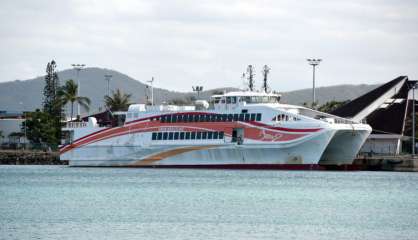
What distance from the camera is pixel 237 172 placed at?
269 feet

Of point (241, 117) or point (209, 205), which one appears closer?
point (209, 205)

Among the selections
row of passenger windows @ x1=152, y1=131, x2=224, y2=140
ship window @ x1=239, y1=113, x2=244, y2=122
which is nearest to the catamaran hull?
row of passenger windows @ x1=152, y1=131, x2=224, y2=140

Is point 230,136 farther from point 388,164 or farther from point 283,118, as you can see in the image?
point 388,164

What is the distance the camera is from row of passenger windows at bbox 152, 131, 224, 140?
8181cm

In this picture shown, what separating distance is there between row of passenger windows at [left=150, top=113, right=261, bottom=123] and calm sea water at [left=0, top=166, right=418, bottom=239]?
14.3 feet

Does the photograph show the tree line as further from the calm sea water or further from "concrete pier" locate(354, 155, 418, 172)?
"concrete pier" locate(354, 155, 418, 172)

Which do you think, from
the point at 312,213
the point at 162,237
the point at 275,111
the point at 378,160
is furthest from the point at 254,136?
the point at 162,237

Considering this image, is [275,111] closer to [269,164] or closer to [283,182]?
[269,164]

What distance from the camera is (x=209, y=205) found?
5312 cm

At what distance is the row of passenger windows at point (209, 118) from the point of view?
80625 millimetres

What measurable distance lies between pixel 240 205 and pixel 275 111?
2737 centimetres

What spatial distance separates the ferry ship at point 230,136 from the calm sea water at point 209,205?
2.05 m

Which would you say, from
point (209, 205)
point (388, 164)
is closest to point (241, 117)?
point (388, 164)

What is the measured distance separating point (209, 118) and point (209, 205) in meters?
29.5
